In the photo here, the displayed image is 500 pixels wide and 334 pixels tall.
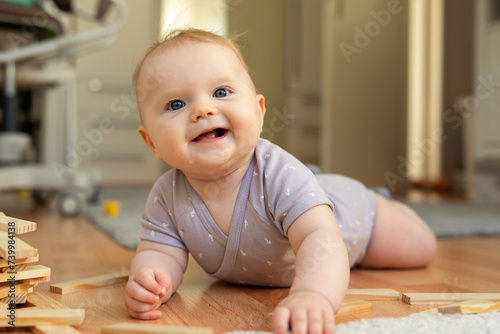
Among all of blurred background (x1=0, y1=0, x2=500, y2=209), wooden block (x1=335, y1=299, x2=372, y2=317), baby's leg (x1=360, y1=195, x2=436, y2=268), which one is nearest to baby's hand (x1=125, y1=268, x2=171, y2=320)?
wooden block (x1=335, y1=299, x2=372, y2=317)

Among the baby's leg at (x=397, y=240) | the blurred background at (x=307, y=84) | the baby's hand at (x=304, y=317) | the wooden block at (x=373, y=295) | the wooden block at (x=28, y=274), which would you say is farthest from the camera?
the blurred background at (x=307, y=84)

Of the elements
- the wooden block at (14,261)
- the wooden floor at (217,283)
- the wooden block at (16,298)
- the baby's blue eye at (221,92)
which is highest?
the baby's blue eye at (221,92)

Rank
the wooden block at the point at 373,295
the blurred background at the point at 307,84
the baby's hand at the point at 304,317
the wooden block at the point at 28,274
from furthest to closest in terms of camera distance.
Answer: the blurred background at the point at 307,84 → the wooden block at the point at 373,295 → the wooden block at the point at 28,274 → the baby's hand at the point at 304,317

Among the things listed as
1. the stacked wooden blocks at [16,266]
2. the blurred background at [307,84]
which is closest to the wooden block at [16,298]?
the stacked wooden blocks at [16,266]

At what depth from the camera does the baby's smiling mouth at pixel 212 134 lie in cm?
64

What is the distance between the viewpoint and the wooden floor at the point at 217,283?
0.62m

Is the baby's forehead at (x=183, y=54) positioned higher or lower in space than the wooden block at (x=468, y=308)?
higher

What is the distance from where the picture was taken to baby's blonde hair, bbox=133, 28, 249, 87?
2.23 ft

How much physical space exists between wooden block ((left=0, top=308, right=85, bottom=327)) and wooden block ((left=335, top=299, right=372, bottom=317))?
0.28 metres

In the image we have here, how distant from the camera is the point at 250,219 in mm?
702

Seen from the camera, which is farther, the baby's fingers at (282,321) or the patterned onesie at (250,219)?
the patterned onesie at (250,219)

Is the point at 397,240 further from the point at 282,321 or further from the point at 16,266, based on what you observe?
the point at 16,266

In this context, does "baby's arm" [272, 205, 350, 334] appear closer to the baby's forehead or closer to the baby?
the baby

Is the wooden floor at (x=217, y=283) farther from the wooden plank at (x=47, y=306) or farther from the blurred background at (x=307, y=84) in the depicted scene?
the blurred background at (x=307, y=84)
